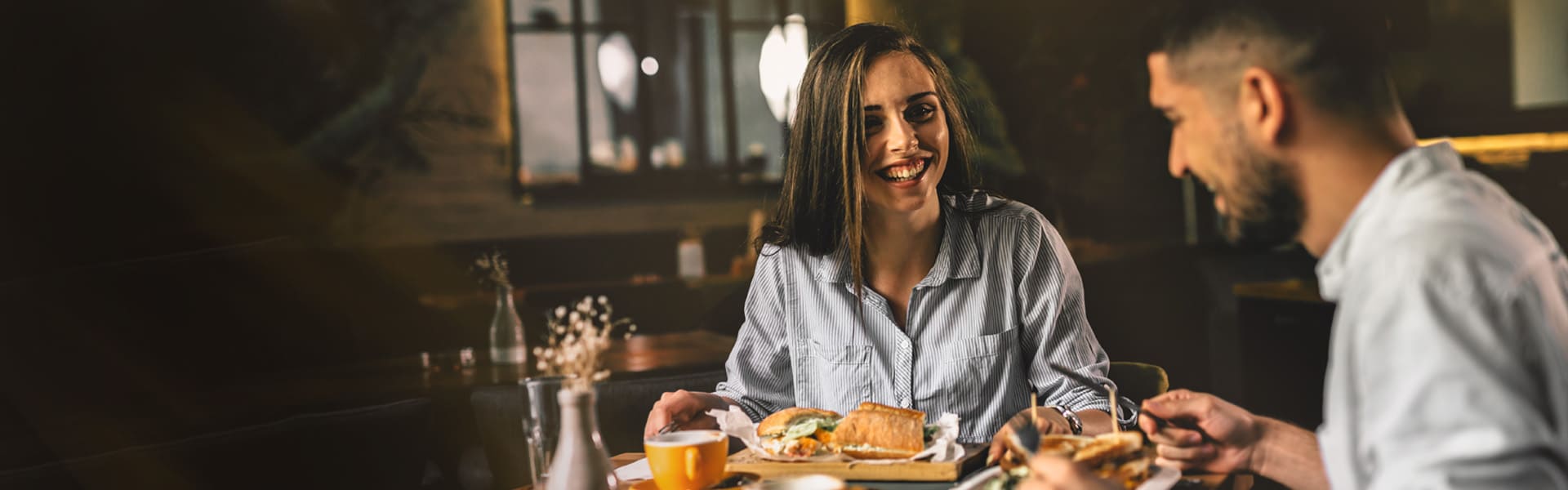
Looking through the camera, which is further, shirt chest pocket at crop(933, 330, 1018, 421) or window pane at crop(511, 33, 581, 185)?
window pane at crop(511, 33, 581, 185)

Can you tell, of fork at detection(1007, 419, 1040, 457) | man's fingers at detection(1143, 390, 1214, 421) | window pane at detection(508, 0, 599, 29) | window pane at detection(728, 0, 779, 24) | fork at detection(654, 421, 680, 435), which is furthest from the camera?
window pane at detection(728, 0, 779, 24)

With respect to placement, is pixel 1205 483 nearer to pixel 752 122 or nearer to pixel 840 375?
pixel 840 375

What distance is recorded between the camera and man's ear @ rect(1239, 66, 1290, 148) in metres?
1.11

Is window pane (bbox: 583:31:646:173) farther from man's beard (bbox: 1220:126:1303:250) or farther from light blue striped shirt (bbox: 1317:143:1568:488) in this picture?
light blue striped shirt (bbox: 1317:143:1568:488)

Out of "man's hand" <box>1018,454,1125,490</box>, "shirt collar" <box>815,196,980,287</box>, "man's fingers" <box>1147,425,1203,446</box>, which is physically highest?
"shirt collar" <box>815,196,980,287</box>

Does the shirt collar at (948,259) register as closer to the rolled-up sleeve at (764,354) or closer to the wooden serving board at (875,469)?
the rolled-up sleeve at (764,354)

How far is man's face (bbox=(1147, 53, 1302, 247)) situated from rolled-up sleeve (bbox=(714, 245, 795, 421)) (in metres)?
1.14

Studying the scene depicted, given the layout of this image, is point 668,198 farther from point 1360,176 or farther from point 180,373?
point 1360,176

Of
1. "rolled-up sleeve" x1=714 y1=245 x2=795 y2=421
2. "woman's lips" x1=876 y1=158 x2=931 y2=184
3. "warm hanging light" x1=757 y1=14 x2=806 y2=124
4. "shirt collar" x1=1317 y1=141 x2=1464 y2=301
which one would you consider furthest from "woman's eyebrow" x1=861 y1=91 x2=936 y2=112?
"warm hanging light" x1=757 y1=14 x2=806 y2=124

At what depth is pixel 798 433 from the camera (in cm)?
171

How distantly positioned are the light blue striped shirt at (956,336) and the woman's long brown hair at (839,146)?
2.1 inches

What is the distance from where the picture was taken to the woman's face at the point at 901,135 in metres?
2.11

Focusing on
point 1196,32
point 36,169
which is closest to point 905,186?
point 1196,32

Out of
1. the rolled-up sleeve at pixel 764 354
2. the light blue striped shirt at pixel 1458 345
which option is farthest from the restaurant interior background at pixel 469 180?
the light blue striped shirt at pixel 1458 345
